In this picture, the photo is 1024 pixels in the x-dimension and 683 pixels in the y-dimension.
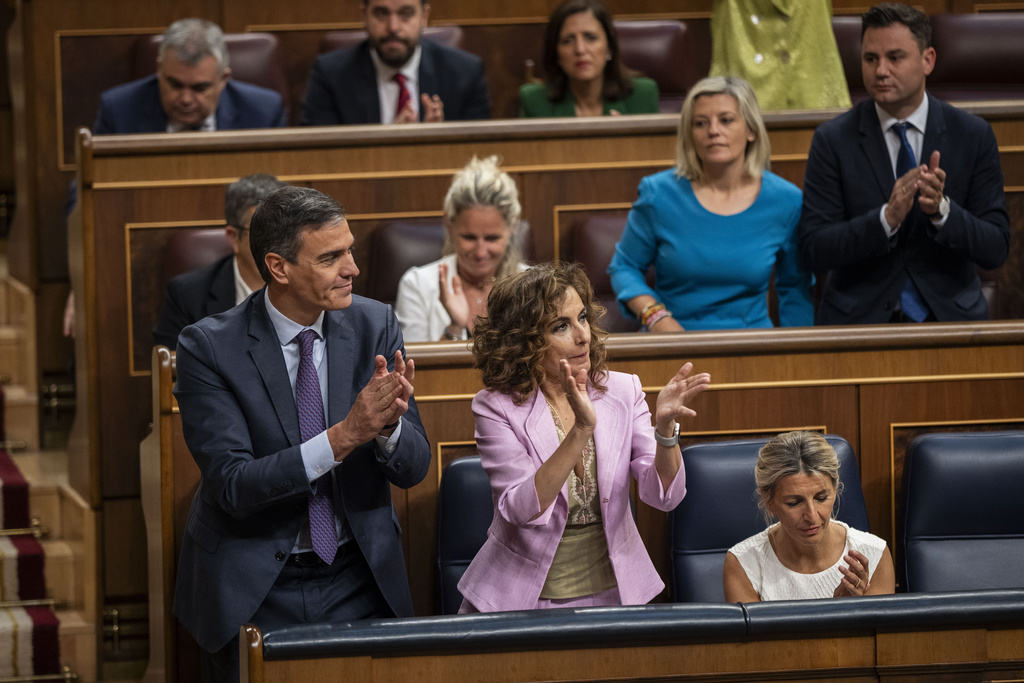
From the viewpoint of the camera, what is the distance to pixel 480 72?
2775mm

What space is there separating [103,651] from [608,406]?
117 centimetres

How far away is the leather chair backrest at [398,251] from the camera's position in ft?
7.33

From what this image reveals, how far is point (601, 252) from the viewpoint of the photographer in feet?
7.52

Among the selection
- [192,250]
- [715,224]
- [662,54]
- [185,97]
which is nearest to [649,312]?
[715,224]

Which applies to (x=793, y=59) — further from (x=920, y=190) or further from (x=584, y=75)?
(x=920, y=190)

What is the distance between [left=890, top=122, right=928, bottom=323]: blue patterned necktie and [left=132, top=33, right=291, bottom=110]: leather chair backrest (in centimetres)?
148

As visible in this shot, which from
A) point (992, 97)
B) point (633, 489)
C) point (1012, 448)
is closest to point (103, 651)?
point (633, 489)

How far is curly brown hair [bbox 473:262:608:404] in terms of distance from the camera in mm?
1347

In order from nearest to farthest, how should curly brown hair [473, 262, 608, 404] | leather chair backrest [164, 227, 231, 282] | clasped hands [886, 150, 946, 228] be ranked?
1. curly brown hair [473, 262, 608, 404]
2. clasped hands [886, 150, 946, 228]
3. leather chair backrest [164, 227, 231, 282]

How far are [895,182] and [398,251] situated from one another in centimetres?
86

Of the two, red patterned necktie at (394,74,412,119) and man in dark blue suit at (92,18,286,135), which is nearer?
man in dark blue suit at (92,18,286,135)

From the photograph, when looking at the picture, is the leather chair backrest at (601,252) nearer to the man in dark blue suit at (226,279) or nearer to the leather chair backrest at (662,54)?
the man in dark blue suit at (226,279)

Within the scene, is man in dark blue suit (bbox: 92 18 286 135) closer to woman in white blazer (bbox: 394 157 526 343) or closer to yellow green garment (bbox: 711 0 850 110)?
woman in white blazer (bbox: 394 157 526 343)

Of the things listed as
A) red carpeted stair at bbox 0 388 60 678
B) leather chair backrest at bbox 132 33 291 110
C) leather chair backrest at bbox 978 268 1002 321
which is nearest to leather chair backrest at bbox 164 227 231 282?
red carpeted stair at bbox 0 388 60 678
